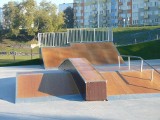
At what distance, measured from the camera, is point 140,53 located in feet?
86.7

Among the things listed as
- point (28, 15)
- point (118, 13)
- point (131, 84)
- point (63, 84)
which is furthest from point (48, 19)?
point (131, 84)

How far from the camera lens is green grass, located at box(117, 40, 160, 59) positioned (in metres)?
25.9

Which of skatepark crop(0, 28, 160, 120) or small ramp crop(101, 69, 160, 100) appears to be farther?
small ramp crop(101, 69, 160, 100)

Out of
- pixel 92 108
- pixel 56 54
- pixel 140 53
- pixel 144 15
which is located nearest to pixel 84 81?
pixel 92 108

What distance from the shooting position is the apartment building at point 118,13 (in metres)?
78.1

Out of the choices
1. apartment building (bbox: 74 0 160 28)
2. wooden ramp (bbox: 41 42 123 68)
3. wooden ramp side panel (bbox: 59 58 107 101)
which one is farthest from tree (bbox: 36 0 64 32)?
wooden ramp side panel (bbox: 59 58 107 101)

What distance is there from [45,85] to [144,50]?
1694 centimetres

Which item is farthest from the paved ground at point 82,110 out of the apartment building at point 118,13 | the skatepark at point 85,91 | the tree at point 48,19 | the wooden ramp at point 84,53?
the apartment building at point 118,13

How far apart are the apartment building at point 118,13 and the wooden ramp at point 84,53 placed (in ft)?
148

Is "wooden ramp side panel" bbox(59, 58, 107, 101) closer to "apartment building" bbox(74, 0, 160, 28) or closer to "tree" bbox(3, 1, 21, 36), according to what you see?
"tree" bbox(3, 1, 21, 36)

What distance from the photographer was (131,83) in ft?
39.0

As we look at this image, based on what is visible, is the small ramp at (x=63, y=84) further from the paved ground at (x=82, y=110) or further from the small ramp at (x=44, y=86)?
the paved ground at (x=82, y=110)

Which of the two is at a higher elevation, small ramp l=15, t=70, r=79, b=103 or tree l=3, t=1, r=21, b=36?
tree l=3, t=1, r=21, b=36

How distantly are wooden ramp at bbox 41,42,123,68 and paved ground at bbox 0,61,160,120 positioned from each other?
10.1 metres
